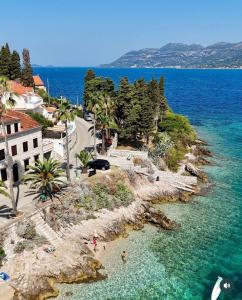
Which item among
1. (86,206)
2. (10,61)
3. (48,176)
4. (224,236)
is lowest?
(224,236)

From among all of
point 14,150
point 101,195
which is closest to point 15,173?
point 14,150

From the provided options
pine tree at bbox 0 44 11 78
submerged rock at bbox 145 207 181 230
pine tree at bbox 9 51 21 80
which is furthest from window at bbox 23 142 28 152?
pine tree at bbox 9 51 21 80

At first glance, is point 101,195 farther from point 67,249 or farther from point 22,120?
point 22,120

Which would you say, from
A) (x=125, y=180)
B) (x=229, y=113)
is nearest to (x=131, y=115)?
(x=125, y=180)

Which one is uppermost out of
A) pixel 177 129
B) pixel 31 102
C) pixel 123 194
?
pixel 31 102

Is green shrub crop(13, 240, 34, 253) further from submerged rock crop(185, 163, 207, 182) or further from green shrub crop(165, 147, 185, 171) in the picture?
submerged rock crop(185, 163, 207, 182)

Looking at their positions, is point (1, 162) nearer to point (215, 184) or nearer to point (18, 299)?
point (18, 299)
